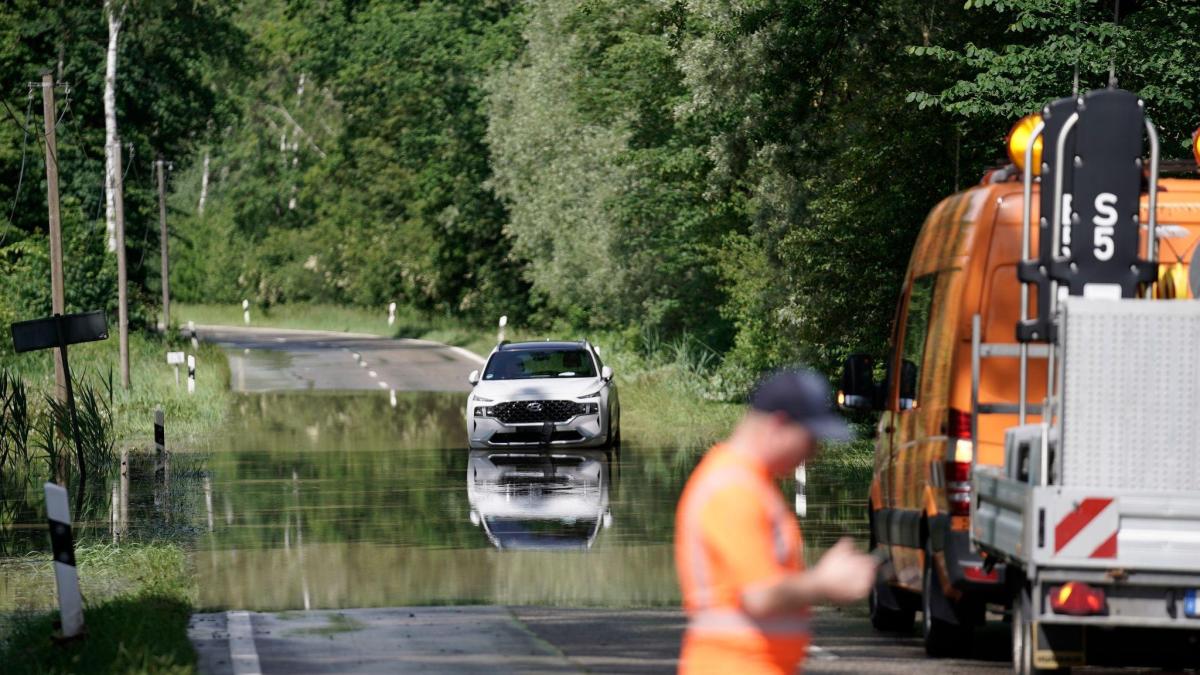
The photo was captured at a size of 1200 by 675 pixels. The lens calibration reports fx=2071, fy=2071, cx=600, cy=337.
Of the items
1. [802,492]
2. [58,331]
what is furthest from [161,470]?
[802,492]

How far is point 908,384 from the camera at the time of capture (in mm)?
11977

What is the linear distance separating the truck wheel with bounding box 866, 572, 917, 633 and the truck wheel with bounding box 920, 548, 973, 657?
1106 mm

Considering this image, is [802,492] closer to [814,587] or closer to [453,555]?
[453,555]

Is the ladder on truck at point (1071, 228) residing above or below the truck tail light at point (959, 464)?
above

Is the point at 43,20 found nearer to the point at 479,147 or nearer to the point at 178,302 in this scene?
the point at 479,147

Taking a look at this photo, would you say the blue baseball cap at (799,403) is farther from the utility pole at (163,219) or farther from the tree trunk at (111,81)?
the utility pole at (163,219)

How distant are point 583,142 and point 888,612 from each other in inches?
1468

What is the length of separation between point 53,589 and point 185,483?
28.8 ft

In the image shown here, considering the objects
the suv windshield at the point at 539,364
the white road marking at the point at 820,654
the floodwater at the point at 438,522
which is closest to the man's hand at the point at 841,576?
the white road marking at the point at 820,654

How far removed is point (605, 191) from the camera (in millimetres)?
44656

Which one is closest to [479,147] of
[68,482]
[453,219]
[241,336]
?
[453,219]

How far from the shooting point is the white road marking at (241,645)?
35.2ft

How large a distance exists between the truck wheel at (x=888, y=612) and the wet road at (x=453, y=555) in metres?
0.11

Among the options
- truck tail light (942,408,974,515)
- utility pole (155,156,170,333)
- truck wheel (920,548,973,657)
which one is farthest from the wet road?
utility pole (155,156,170,333)
